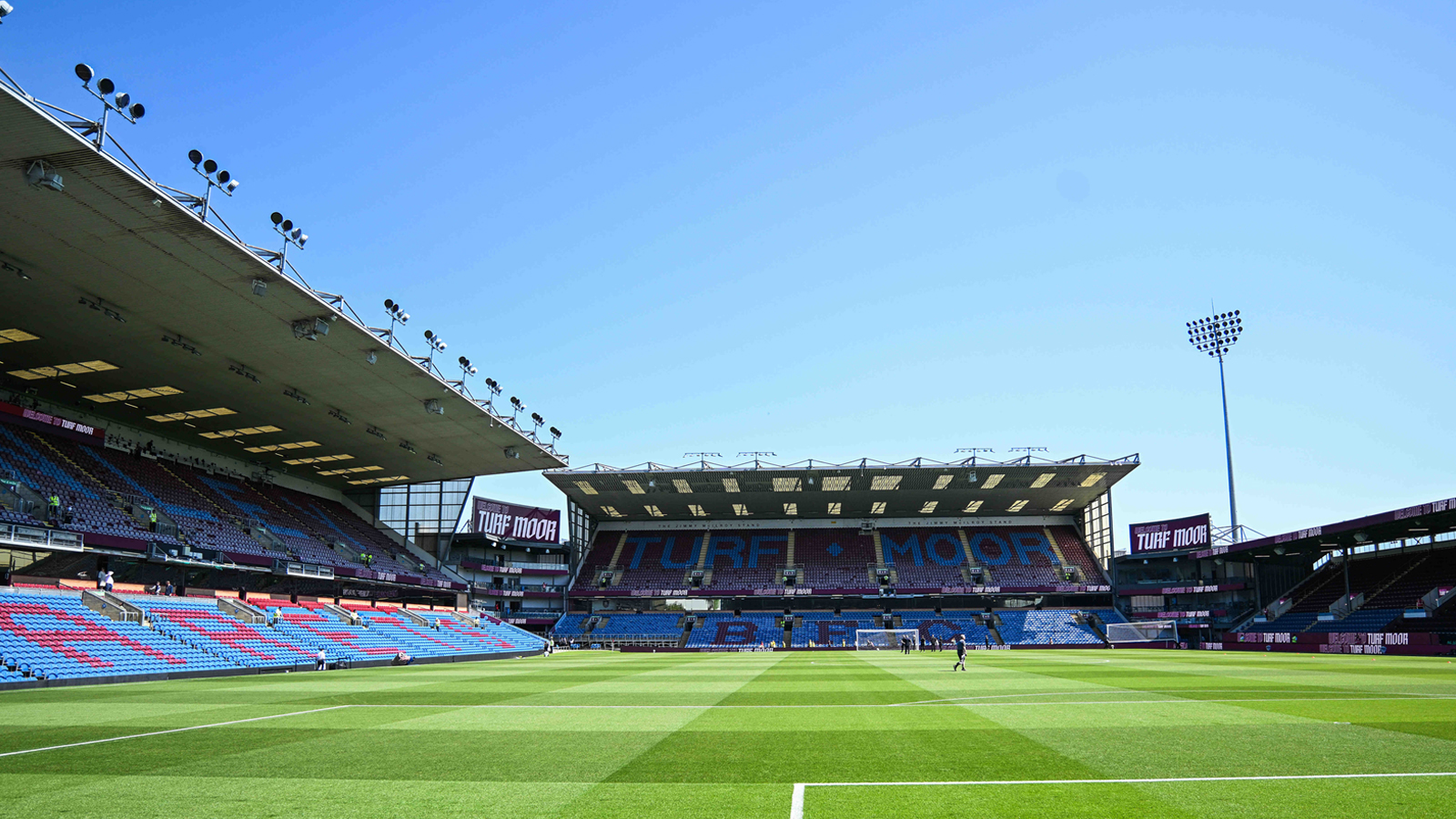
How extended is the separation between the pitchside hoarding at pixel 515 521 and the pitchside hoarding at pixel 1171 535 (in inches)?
2040

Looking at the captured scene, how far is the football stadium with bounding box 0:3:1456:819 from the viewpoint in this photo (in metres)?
9.31

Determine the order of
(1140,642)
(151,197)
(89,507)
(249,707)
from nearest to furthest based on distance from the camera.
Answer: (249,707) → (151,197) → (89,507) → (1140,642)

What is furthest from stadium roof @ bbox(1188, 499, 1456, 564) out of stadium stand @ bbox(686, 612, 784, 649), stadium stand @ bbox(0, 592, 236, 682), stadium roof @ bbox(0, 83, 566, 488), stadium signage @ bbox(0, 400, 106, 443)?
stadium signage @ bbox(0, 400, 106, 443)

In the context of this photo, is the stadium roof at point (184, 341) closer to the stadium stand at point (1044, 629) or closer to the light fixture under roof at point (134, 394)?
the light fixture under roof at point (134, 394)

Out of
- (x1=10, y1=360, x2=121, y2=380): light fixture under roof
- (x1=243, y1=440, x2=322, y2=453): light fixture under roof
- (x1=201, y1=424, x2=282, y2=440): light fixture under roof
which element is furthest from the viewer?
(x1=243, y1=440, x2=322, y2=453): light fixture under roof

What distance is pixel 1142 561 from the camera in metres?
75.6

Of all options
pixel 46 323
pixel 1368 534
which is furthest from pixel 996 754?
pixel 1368 534

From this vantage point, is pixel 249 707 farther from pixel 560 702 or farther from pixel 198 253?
pixel 198 253

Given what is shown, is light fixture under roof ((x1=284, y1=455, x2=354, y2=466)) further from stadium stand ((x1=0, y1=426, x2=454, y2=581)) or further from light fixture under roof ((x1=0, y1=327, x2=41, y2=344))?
light fixture under roof ((x1=0, y1=327, x2=41, y2=344))

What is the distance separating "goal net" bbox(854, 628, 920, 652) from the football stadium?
415mm

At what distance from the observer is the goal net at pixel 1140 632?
67.5 metres

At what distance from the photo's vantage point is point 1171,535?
2788 inches

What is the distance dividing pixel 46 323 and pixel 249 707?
25.2 m

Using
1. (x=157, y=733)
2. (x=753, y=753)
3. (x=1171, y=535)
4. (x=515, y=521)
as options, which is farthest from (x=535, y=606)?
(x=753, y=753)
